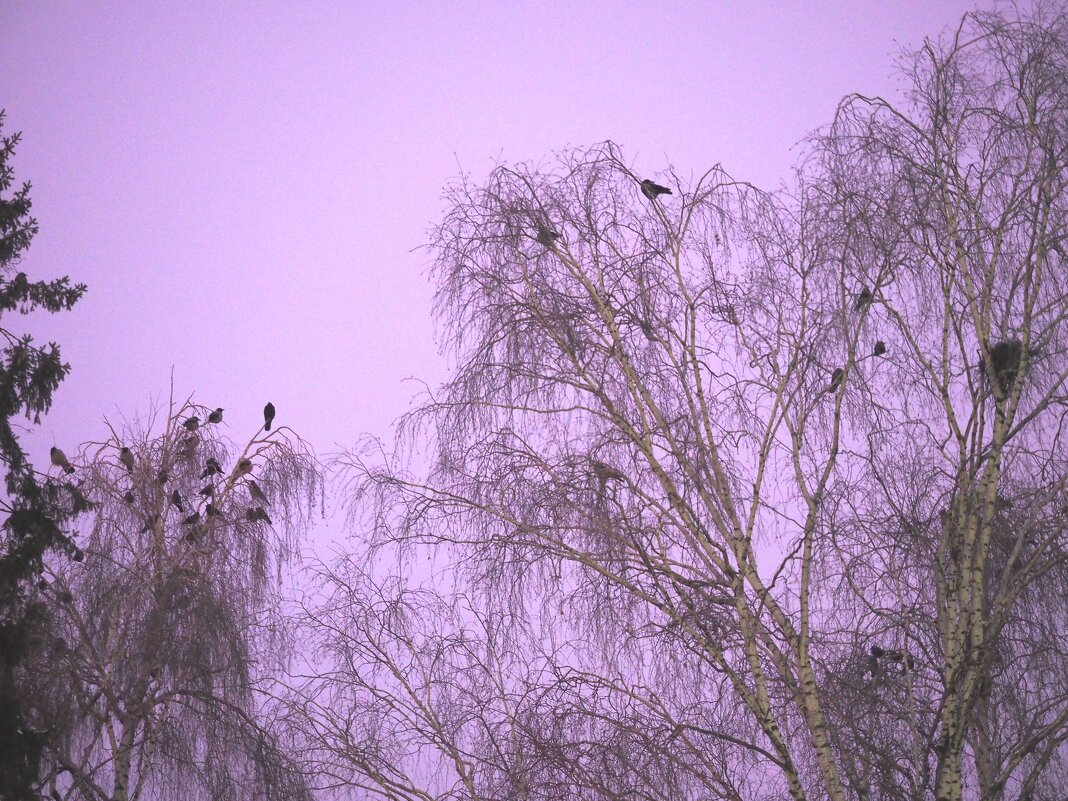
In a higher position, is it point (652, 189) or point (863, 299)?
point (652, 189)

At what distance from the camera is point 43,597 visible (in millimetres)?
8930

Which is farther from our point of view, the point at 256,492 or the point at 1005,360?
the point at 256,492

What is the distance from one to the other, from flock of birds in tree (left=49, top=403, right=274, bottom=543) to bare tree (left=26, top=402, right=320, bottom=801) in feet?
0.05

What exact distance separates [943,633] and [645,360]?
7.81ft

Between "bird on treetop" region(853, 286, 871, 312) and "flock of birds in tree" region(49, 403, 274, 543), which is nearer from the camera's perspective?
"bird on treetop" region(853, 286, 871, 312)

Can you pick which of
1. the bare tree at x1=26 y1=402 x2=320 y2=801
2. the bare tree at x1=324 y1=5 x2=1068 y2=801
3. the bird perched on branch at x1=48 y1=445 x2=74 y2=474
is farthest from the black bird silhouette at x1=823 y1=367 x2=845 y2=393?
the bird perched on branch at x1=48 y1=445 x2=74 y2=474

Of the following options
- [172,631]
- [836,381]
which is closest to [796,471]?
[836,381]

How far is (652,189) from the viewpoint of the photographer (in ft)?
20.9

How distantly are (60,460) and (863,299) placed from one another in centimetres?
730

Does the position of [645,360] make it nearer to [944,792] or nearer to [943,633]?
[943,633]

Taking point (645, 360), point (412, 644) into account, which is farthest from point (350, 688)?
point (645, 360)

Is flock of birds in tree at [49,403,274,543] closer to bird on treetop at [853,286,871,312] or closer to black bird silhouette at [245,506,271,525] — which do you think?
black bird silhouette at [245,506,271,525]

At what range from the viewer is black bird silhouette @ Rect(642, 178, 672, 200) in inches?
250

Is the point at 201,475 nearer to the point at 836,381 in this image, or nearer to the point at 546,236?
the point at 546,236
